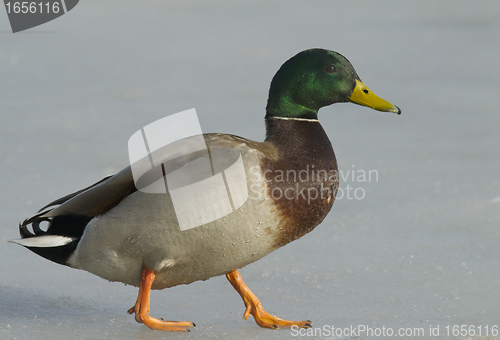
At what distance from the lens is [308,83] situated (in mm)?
2846

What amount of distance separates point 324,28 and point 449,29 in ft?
6.05

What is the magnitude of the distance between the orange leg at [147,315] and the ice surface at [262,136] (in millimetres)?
48

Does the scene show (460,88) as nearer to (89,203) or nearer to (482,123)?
(482,123)

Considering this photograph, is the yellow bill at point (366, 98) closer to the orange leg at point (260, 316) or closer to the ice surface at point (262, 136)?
the ice surface at point (262, 136)

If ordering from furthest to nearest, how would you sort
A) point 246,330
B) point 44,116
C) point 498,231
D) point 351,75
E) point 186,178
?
1. point 44,116
2. point 498,231
3. point 351,75
4. point 246,330
5. point 186,178

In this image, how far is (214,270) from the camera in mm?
2635

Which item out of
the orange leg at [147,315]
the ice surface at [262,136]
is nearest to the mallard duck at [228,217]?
the orange leg at [147,315]

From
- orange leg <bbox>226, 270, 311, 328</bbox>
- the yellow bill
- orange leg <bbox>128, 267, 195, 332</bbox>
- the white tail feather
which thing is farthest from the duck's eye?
the white tail feather

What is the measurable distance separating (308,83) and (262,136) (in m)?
2.53

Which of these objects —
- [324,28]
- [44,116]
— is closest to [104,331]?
[44,116]

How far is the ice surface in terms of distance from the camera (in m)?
2.95

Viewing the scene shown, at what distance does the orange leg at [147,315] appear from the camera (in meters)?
2.62

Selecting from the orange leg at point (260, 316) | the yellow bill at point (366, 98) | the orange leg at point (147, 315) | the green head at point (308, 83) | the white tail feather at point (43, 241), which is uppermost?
the green head at point (308, 83)

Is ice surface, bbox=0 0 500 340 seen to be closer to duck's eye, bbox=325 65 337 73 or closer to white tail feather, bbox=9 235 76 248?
white tail feather, bbox=9 235 76 248
